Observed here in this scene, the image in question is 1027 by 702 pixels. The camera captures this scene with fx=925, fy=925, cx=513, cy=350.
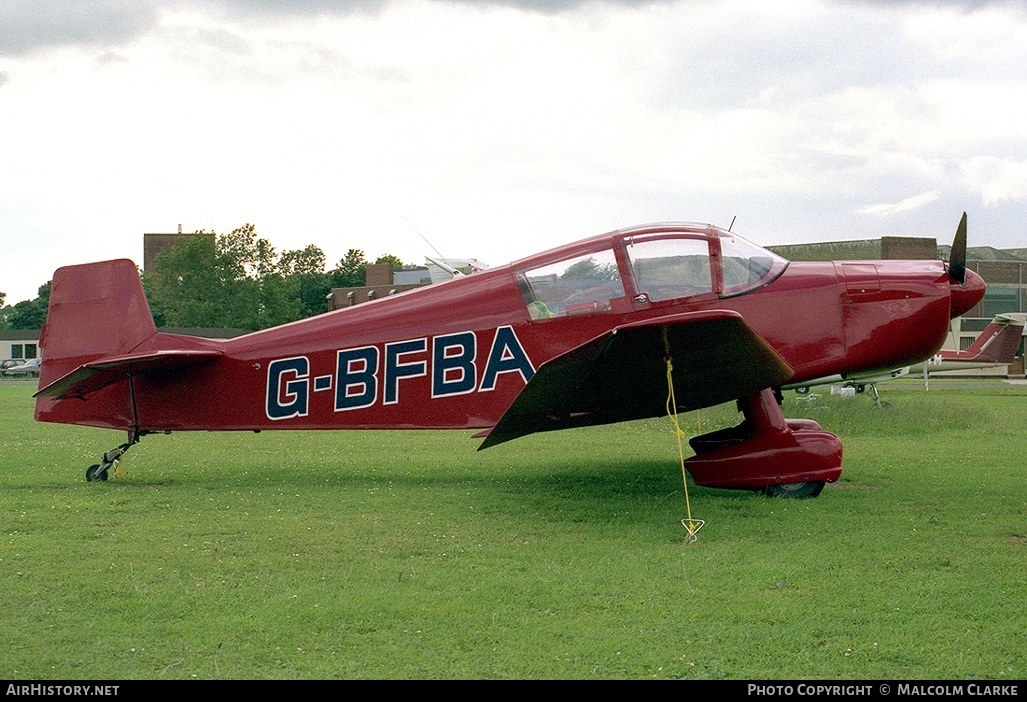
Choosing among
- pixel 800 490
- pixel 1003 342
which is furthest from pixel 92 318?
pixel 1003 342

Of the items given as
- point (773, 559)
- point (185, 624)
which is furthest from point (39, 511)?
point (773, 559)

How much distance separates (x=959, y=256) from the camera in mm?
8250

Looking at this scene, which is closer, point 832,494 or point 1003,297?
point 832,494

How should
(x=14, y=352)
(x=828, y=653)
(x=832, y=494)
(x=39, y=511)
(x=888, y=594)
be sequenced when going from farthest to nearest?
(x=14, y=352) < (x=832, y=494) < (x=39, y=511) < (x=888, y=594) < (x=828, y=653)

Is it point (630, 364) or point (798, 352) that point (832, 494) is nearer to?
point (798, 352)

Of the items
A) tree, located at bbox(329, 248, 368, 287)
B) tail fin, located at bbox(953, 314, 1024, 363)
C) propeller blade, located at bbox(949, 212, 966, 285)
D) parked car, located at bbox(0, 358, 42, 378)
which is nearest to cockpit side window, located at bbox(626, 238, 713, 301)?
propeller blade, located at bbox(949, 212, 966, 285)

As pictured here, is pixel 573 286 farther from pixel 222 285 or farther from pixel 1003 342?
pixel 222 285

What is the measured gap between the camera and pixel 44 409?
970 cm

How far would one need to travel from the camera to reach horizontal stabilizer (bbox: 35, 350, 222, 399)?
8.89m

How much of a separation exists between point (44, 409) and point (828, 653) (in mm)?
8425

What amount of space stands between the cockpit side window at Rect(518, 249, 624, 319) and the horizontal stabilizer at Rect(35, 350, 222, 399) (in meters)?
3.27

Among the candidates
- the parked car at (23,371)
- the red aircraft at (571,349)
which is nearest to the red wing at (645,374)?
the red aircraft at (571,349)

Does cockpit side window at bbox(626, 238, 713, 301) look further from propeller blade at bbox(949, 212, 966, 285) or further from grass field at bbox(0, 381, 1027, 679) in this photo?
propeller blade at bbox(949, 212, 966, 285)

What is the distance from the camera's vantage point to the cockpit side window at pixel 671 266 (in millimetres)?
8203
